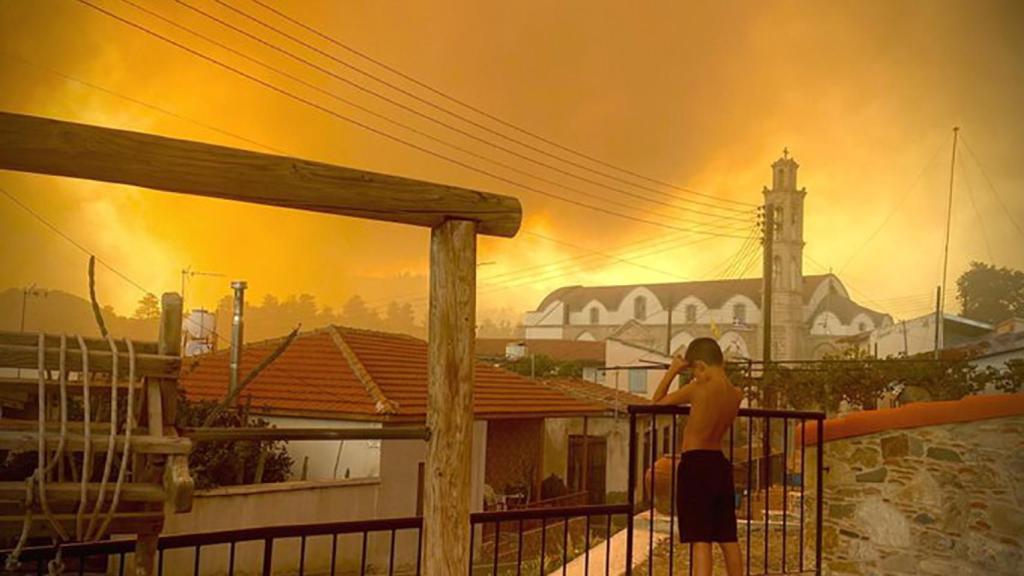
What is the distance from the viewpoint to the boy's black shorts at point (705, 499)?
122 inches

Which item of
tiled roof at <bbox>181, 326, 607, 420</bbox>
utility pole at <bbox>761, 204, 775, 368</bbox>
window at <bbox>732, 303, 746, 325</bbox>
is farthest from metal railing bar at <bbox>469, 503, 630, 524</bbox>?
window at <bbox>732, 303, 746, 325</bbox>

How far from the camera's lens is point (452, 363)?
2.06 metres

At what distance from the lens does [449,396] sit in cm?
206

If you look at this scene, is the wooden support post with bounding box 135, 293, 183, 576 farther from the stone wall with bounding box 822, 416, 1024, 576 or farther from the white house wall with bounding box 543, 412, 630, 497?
the white house wall with bounding box 543, 412, 630, 497

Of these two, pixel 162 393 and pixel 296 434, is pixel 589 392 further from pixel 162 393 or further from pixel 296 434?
pixel 162 393

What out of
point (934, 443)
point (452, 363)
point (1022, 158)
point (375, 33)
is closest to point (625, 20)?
point (375, 33)

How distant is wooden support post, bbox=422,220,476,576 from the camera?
80.5 inches

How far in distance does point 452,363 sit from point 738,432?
1483 cm

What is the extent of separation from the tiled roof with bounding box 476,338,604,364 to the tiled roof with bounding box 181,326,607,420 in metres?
8.81

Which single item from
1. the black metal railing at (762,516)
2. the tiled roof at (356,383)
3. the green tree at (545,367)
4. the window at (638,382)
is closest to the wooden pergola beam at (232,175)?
the black metal railing at (762,516)

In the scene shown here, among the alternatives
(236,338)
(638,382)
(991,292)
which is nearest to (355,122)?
(236,338)

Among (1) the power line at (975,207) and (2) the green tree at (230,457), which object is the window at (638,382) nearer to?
(1) the power line at (975,207)

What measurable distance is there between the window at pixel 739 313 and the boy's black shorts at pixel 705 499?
20536 millimetres

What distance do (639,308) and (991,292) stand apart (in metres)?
12.3
